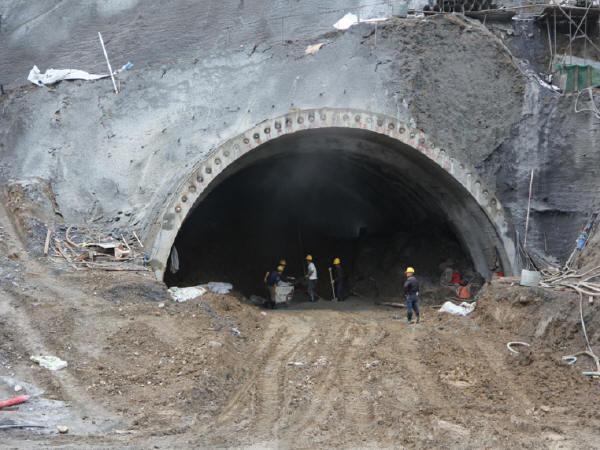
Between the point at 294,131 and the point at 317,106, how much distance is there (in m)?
2.32

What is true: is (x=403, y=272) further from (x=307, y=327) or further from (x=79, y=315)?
(x=79, y=315)

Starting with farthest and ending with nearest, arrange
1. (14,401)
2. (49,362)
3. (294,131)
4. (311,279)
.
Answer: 1. (311,279)
2. (294,131)
3. (49,362)
4. (14,401)

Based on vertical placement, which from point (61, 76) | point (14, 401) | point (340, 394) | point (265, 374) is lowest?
point (265, 374)

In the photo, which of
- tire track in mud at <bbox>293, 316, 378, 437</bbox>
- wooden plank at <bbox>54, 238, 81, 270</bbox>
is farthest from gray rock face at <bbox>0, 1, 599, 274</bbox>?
tire track in mud at <bbox>293, 316, 378, 437</bbox>

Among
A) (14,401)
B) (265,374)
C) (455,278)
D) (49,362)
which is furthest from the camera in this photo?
(455,278)

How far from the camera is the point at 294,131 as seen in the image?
16953 millimetres

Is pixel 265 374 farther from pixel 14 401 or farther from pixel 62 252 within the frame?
pixel 62 252

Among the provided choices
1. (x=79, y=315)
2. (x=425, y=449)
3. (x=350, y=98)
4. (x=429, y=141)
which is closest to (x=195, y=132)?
(x=350, y=98)

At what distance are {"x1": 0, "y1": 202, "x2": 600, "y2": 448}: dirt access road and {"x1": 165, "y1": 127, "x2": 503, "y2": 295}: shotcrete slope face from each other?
4578mm

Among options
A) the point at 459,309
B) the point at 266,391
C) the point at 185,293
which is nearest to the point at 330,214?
the point at 459,309

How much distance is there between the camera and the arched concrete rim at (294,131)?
15.5 meters

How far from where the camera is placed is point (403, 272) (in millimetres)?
21391

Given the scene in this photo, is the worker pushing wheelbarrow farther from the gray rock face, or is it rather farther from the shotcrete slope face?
the gray rock face

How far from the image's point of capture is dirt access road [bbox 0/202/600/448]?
8203 mm
